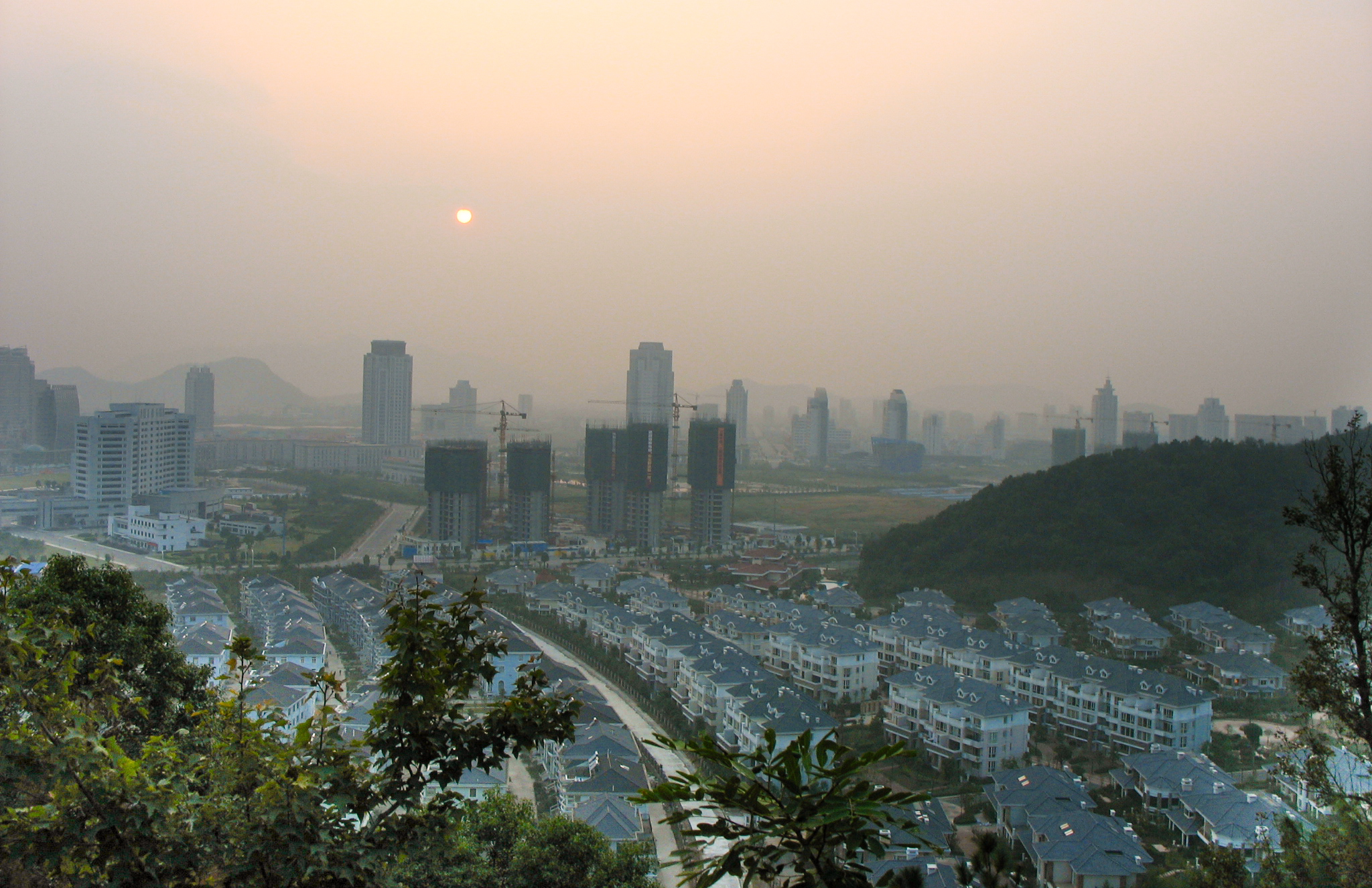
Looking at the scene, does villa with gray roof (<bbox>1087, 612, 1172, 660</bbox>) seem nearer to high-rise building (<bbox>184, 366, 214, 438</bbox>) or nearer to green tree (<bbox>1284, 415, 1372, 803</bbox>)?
green tree (<bbox>1284, 415, 1372, 803</bbox>)

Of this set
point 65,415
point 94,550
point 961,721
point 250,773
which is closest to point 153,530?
point 94,550

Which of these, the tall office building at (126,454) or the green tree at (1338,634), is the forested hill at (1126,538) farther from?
the tall office building at (126,454)

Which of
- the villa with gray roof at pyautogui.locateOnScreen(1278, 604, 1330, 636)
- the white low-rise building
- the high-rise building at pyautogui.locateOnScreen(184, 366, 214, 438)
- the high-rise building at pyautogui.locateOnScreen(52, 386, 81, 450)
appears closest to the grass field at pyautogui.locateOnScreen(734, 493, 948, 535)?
the villa with gray roof at pyautogui.locateOnScreen(1278, 604, 1330, 636)

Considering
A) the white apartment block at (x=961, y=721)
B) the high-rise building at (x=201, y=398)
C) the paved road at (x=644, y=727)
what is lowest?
the paved road at (x=644, y=727)

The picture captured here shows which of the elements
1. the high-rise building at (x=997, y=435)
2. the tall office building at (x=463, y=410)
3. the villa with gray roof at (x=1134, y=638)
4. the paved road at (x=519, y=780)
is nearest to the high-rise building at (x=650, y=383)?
the tall office building at (x=463, y=410)

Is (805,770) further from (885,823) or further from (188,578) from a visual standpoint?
(188,578)

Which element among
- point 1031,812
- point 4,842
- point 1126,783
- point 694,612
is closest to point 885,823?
point 4,842
